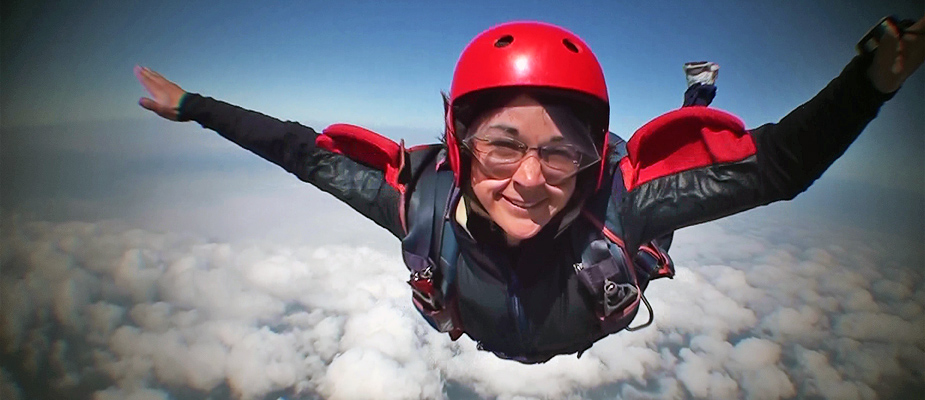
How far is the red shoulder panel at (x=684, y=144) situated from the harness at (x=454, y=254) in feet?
0.42

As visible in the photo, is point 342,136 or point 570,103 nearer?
point 570,103

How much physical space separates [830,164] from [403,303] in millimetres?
89353

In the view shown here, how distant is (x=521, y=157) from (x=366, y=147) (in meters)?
0.81

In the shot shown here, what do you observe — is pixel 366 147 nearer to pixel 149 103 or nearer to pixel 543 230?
pixel 543 230

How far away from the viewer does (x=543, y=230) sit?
1695 mm

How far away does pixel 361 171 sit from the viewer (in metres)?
1.92

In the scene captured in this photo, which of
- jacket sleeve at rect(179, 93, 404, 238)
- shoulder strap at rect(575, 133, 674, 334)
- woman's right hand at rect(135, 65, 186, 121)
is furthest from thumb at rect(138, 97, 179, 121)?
shoulder strap at rect(575, 133, 674, 334)

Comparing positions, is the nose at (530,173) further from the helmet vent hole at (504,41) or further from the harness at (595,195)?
the helmet vent hole at (504,41)

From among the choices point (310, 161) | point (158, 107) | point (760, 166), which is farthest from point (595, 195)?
point (158, 107)

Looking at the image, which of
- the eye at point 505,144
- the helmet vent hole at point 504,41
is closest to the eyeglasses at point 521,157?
the eye at point 505,144

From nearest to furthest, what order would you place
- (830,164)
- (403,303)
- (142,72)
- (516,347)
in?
(830,164) < (516,347) < (142,72) < (403,303)

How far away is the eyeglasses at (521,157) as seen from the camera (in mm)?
1535

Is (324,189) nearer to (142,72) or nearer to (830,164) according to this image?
(142,72)

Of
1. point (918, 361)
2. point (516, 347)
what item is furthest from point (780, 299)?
point (516, 347)
